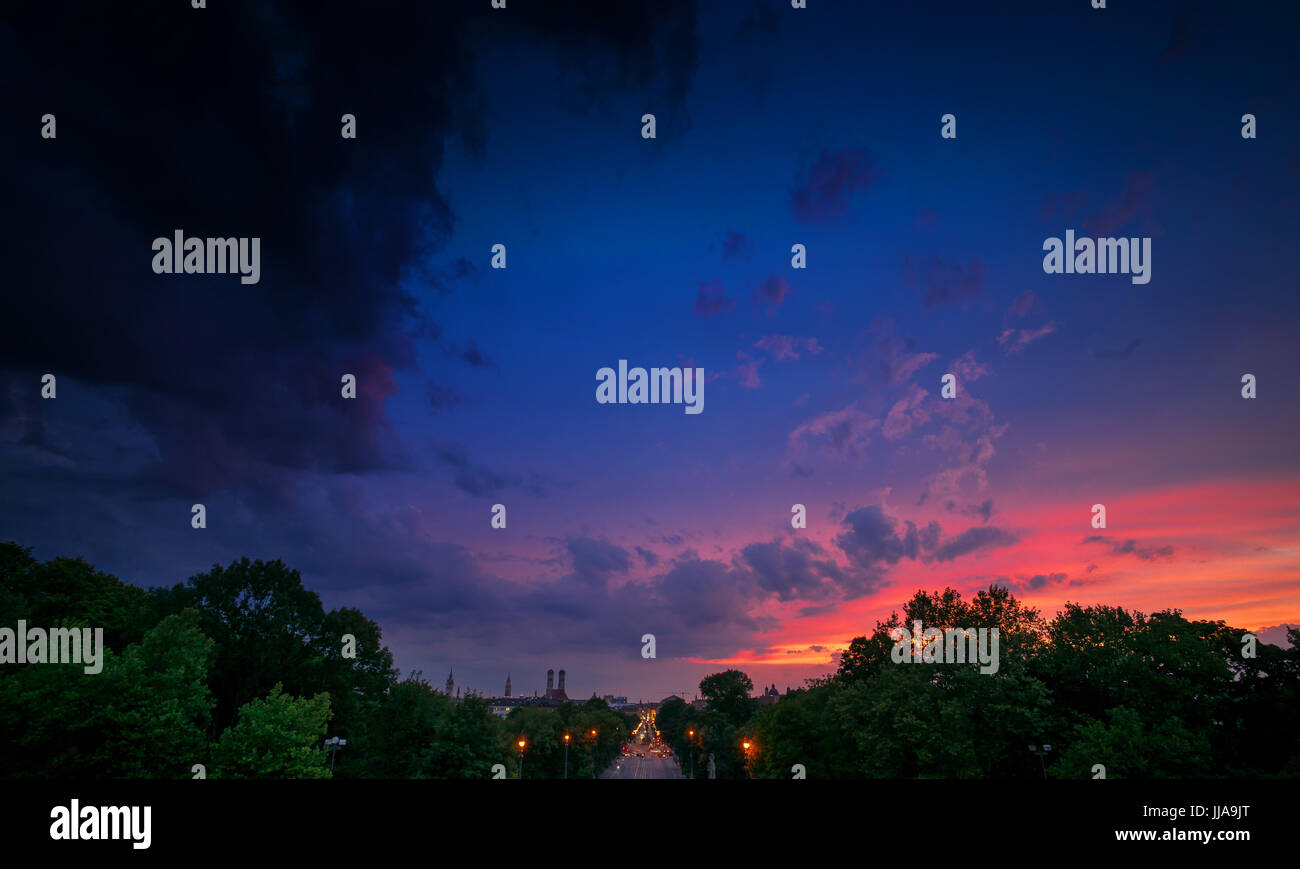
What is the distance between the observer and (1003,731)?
45406mm

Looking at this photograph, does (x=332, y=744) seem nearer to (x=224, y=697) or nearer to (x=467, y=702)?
(x=467, y=702)

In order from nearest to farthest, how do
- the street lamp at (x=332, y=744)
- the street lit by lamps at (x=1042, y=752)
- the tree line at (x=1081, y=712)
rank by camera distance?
the tree line at (x=1081, y=712), the street lit by lamps at (x=1042, y=752), the street lamp at (x=332, y=744)

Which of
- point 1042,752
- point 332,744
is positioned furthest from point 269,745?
point 1042,752

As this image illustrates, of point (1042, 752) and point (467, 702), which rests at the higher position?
point (467, 702)

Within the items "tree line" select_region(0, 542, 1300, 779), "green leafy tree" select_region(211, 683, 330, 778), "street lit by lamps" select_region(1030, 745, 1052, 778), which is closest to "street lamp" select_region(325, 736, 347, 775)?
"tree line" select_region(0, 542, 1300, 779)

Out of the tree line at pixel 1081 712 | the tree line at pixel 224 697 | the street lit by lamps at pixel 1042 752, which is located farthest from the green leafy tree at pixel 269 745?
the street lit by lamps at pixel 1042 752

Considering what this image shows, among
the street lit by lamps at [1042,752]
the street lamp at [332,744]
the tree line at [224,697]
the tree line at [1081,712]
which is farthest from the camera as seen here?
the street lamp at [332,744]

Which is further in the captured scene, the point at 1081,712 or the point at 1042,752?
the point at 1081,712

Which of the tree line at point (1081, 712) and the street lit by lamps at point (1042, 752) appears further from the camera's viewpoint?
the street lit by lamps at point (1042, 752)

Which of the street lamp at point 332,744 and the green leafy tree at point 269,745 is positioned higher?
the green leafy tree at point 269,745

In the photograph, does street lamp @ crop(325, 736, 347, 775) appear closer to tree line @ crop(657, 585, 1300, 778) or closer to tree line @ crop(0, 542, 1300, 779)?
tree line @ crop(0, 542, 1300, 779)

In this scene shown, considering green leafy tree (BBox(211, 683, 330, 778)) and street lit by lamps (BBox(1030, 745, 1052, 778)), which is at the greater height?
green leafy tree (BBox(211, 683, 330, 778))

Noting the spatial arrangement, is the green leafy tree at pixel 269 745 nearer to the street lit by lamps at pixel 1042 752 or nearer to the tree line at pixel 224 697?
the tree line at pixel 224 697
